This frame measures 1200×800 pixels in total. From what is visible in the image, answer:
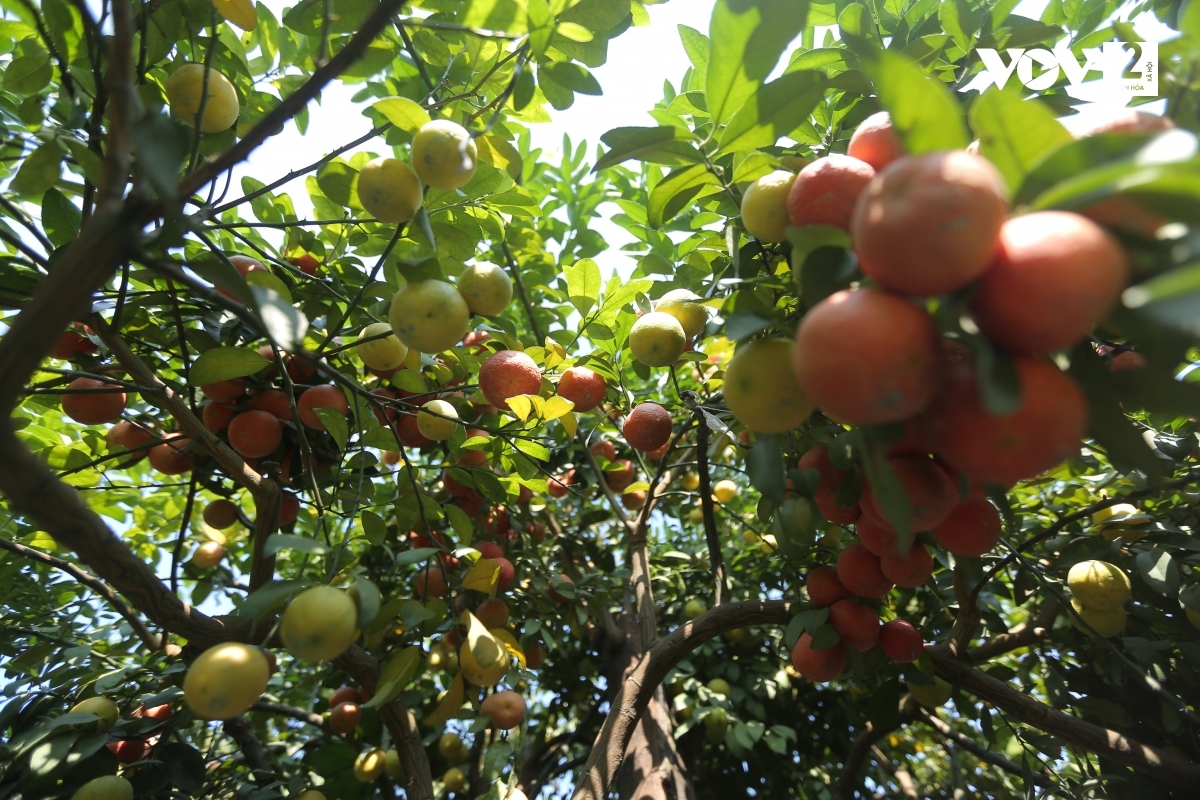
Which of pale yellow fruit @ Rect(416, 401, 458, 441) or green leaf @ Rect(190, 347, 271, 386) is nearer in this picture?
green leaf @ Rect(190, 347, 271, 386)

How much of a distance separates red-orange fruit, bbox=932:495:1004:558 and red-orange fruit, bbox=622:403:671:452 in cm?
75

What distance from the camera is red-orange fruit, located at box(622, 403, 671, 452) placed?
1584 millimetres

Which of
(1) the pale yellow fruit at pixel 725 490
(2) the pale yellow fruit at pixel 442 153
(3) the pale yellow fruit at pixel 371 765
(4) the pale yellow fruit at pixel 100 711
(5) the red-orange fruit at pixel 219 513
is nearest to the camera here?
(2) the pale yellow fruit at pixel 442 153

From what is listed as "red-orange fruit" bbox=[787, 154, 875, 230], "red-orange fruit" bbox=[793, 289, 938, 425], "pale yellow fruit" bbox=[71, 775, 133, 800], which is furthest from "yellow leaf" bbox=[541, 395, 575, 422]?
"pale yellow fruit" bbox=[71, 775, 133, 800]

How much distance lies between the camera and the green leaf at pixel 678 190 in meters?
1.09

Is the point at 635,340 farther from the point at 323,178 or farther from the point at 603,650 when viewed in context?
the point at 603,650

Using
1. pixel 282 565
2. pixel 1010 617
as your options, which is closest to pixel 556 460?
pixel 282 565

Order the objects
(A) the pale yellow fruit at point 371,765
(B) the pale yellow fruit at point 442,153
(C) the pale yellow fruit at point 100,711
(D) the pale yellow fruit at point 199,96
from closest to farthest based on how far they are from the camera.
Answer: (B) the pale yellow fruit at point 442,153
(D) the pale yellow fruit at point 199,96
(C) the pale yellow fruit at point 100,711
(A) the pale yellow fruit at point 371,765

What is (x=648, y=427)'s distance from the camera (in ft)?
5.19

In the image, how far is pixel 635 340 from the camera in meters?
1.34

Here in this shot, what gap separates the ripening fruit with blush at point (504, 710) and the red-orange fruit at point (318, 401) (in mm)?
854

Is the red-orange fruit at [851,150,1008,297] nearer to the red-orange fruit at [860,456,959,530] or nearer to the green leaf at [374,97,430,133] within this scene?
the red-orange fruit at [860,456,959,530]

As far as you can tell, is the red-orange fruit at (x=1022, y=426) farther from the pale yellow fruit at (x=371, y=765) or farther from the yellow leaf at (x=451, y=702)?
the pale yellow fruit at (x=371, y=765)

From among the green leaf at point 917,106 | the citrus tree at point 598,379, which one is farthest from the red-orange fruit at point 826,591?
the green leaf at point 917,106
